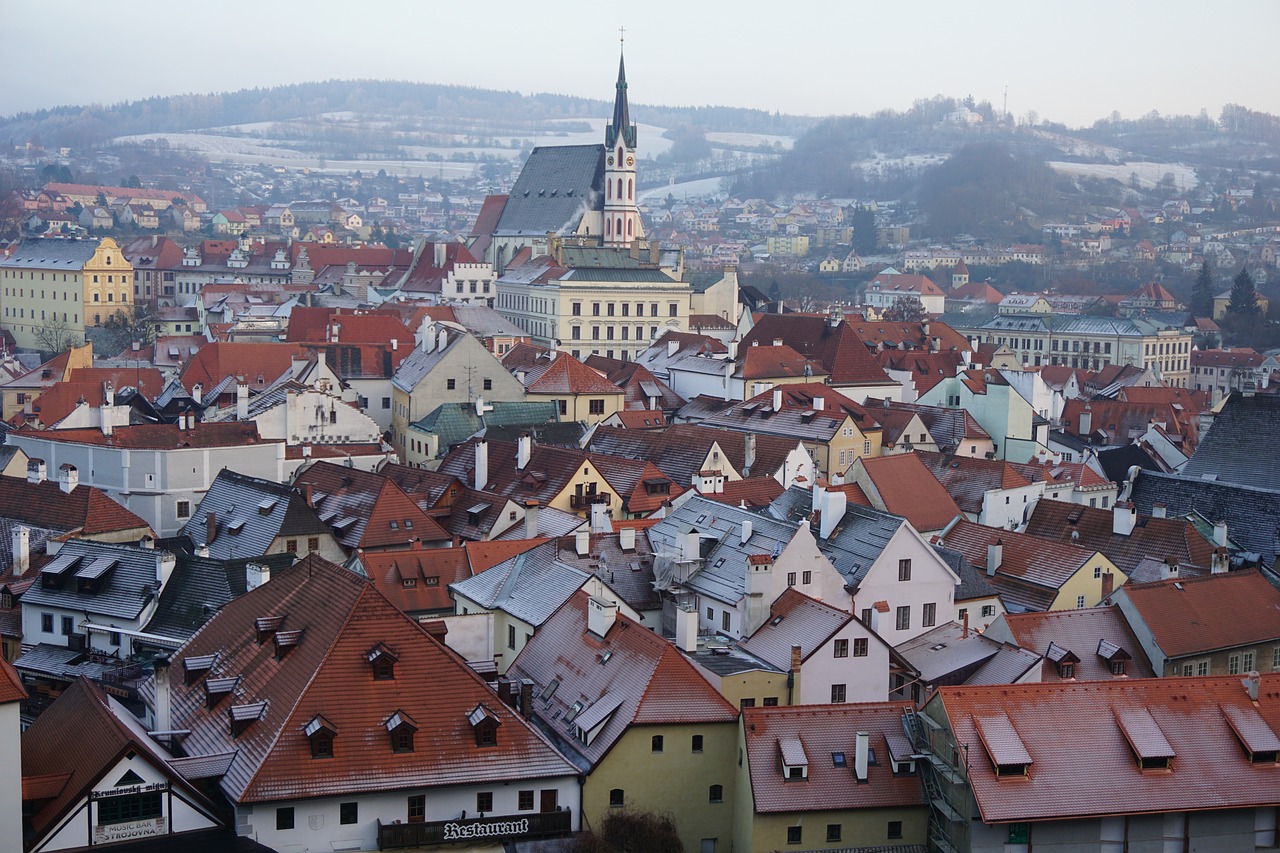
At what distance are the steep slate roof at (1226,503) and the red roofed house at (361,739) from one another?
93.2 ft

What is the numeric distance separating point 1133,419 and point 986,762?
183 feet

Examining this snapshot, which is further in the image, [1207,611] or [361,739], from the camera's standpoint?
[1207,611]

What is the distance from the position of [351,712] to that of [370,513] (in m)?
20.8

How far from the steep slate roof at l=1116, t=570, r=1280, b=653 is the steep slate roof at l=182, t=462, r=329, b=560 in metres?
22.7

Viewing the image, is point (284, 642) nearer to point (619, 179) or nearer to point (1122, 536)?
point (1122, 536)

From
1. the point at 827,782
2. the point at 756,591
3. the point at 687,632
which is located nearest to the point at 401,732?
the point at 827,782

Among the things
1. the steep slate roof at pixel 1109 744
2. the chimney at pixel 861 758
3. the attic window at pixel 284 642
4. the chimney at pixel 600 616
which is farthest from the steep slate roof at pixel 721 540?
the attic window at pixel 284 642

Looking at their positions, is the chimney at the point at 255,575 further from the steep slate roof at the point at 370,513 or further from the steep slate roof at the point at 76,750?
the steep slate roof at the point at 370,513

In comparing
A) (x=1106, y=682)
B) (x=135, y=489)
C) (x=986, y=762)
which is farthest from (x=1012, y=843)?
(x=135, y=489)

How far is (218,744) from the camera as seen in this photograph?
27.2 m

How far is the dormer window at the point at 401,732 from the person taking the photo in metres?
27.0

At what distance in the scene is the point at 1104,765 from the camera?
2861cm

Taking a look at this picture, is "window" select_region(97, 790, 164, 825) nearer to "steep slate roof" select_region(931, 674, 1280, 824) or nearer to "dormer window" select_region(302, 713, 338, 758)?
"dormer window" select_region(302, 713, 338, 758)

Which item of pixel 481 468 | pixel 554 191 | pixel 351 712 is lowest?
pixel 481 468
